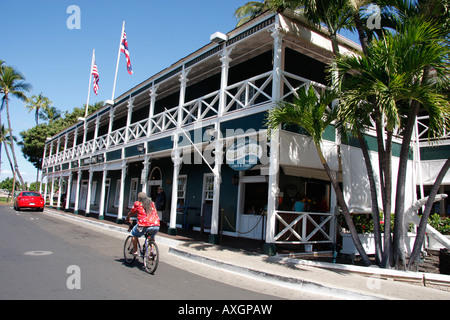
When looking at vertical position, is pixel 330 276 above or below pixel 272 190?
below

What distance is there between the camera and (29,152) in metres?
41.4

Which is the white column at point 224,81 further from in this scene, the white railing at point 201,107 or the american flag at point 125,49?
the american flag at point 125,49

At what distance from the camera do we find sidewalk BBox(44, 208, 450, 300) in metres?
5.60

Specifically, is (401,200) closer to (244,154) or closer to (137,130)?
(244,154)

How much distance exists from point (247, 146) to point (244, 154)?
236mm

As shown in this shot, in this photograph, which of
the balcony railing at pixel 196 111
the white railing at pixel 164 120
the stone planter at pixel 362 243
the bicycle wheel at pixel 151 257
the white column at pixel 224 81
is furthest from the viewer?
the white railing at pixel 164 120

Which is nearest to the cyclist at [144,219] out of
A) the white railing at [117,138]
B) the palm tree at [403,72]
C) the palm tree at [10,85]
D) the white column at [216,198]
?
the white column at [216,198]

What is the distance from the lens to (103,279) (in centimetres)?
588

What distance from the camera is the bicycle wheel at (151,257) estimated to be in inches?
256

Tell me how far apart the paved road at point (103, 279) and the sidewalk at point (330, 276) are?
0.34m

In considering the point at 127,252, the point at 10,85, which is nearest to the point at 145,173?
the point at 127,252
